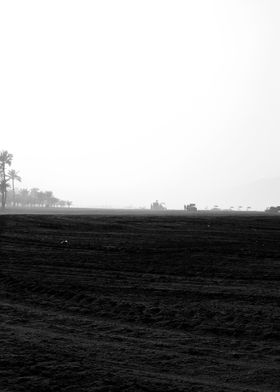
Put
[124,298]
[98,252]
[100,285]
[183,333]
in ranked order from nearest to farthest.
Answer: [183,333] → [124,298] → [100,285] → [98,252]

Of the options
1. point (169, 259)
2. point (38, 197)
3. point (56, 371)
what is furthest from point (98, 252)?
point (38, 197)

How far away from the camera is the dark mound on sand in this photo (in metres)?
6.30

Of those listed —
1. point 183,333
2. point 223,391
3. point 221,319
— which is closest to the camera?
point 223,391

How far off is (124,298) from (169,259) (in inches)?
209

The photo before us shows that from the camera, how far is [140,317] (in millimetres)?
9242

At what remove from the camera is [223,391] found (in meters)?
5.81

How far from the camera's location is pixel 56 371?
20.9ft

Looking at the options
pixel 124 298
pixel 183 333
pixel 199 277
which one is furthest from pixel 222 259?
pixel 183 333

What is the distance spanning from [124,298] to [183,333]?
264 centimetres

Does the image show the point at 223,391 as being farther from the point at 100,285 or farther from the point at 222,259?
the point at 222,259

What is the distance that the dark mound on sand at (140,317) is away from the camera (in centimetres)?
630

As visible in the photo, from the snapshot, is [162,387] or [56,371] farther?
[56,371]

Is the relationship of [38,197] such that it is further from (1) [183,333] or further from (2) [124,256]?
(1) [183,333]

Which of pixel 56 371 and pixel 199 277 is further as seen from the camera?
pixel 199 277
